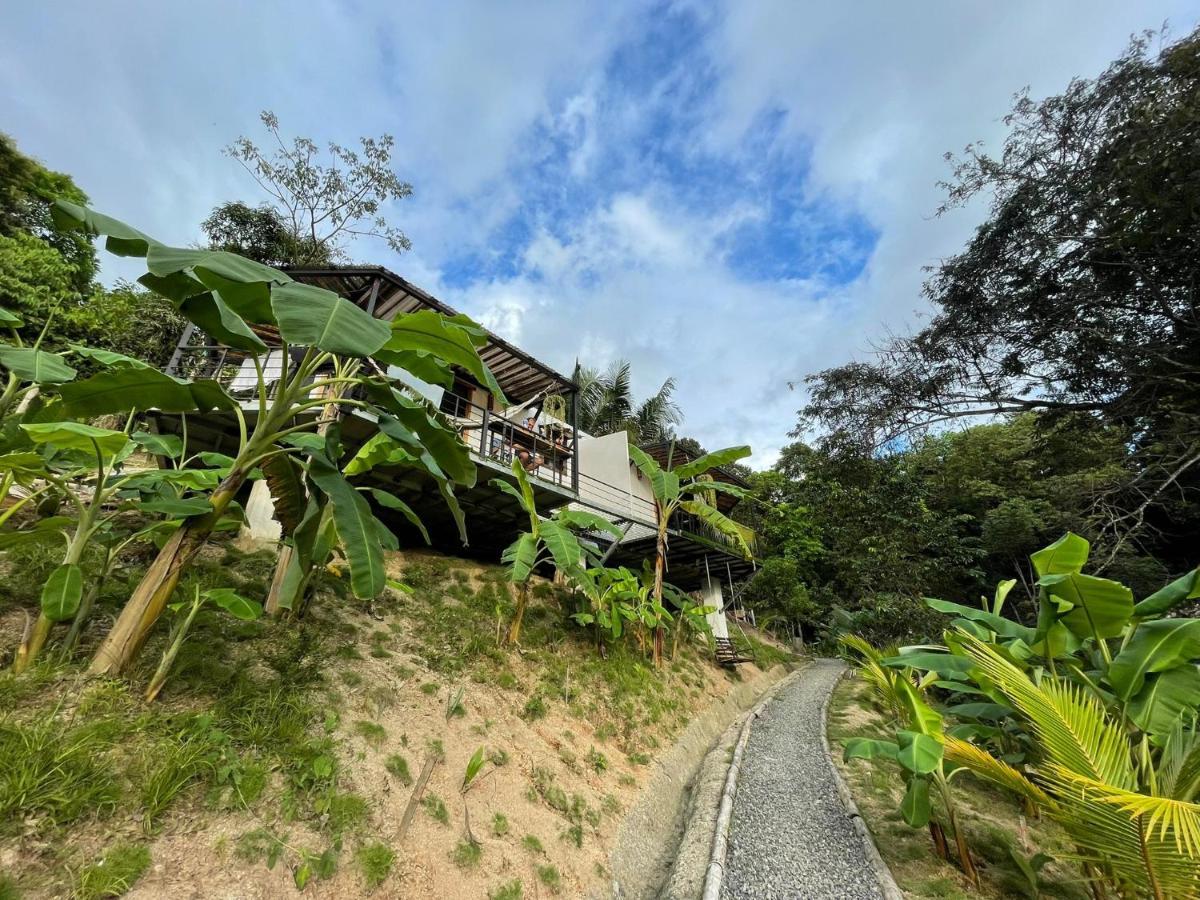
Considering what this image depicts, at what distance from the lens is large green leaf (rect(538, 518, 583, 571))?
648 cm

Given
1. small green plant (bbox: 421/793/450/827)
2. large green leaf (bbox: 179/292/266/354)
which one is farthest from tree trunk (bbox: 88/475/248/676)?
small green plant (bbox: 421/793/450/827)

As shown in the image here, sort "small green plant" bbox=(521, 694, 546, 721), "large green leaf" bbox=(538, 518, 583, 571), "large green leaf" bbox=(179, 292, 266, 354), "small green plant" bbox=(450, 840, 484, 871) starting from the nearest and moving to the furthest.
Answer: "large green leaf" bbox=(179, 292, 266, 354) → "small green plant" bbox=(450, 840, 484, 871) → "small green plant" bbox=(521, 694, 546, 721) → "large green leaf" bbox=(538, 518, 583, 571)

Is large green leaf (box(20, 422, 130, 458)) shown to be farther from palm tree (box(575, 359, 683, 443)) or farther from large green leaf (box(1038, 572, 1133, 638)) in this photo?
palm tree (box(575, 359, 683, 443))

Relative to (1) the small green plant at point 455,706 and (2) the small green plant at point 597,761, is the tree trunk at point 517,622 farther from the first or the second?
(2) the small green plant at point 597,761

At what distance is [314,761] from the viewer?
337cm

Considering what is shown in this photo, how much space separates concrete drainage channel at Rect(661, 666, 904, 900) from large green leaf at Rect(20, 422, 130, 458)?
16.8 feet

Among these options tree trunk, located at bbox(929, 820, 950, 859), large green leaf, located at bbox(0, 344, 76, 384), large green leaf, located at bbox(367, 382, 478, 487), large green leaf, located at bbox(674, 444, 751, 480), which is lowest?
tree trunk, located at bbox(929, 820, 950, 859)

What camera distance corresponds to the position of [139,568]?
4.89m

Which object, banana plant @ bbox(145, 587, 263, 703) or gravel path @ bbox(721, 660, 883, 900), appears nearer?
banana plant @ bbox(145, 587, 263, 703)

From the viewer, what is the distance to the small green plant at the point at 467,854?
3438mm

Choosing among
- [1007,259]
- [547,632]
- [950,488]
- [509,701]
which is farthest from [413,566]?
[950,488]

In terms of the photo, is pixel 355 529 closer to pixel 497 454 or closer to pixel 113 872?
pixel 113 872

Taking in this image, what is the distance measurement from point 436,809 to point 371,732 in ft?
2.86

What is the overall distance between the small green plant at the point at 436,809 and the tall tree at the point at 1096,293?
302 inches
